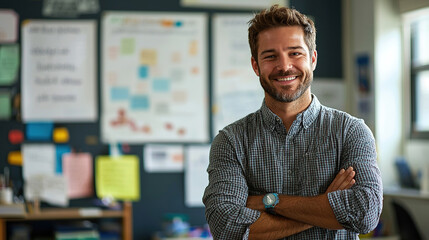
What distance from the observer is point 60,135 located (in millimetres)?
3885

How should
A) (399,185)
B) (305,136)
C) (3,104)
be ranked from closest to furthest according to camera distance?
(305,136)
(3,104)
(399,185)

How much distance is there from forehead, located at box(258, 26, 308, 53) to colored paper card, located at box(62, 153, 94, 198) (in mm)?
2322

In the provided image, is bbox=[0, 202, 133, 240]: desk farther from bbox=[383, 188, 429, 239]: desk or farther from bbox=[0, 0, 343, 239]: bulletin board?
bbox=[383, 188, 429, 239]: desk

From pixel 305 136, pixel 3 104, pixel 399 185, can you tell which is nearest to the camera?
pixel 305 136

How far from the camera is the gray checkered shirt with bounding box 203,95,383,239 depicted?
1.77 meters

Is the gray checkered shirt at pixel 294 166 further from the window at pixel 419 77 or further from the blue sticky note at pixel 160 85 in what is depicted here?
the window at pixel 419 77

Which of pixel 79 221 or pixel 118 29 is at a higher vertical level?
pixel 118 29

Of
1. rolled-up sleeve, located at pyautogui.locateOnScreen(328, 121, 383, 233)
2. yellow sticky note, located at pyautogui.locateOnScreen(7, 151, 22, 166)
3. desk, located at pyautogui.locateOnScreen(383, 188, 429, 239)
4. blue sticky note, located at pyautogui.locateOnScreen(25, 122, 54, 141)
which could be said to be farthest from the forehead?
yellow sticky note, located at pyautogui.locateOnScreen(7, 151, 22, 166)

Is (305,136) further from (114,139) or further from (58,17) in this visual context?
(58,17)

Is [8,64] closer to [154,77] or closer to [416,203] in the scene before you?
[154,77]

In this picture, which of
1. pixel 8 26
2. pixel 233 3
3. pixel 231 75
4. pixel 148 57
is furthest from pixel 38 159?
pixel 233 3

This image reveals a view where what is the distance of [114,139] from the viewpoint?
3.94 metres

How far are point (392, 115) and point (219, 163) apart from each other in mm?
2542

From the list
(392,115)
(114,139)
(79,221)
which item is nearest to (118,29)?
(114,139)
